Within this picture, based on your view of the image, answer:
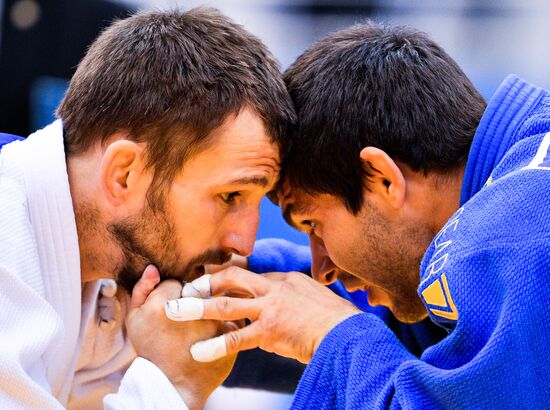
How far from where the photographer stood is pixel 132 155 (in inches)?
85.7

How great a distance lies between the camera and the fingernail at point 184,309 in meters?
2.13

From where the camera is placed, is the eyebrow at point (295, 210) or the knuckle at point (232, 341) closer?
the knuckle at point (232, 341)

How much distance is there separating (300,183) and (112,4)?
141 inches

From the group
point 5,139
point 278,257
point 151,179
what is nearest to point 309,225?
point 278,257

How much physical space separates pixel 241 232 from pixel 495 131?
27.2 inches

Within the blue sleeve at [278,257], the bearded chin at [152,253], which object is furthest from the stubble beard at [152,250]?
the blue sleeve at [278,257]

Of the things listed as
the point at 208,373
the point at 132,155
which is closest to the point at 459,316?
the point at 208,373

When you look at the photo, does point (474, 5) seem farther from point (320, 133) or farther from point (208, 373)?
point (208, 373)

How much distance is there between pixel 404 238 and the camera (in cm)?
240

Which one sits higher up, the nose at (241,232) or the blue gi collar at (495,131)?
the blue gi collar at (495,131)

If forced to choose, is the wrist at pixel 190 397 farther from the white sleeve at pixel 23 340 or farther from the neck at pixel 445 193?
the neck at pixel 445 193

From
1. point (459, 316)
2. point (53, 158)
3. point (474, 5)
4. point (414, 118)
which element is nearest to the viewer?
point (459, 316)

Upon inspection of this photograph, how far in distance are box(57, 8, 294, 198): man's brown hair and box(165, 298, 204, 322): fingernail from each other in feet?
1.00

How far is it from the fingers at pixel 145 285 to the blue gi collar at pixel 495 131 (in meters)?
0.81
